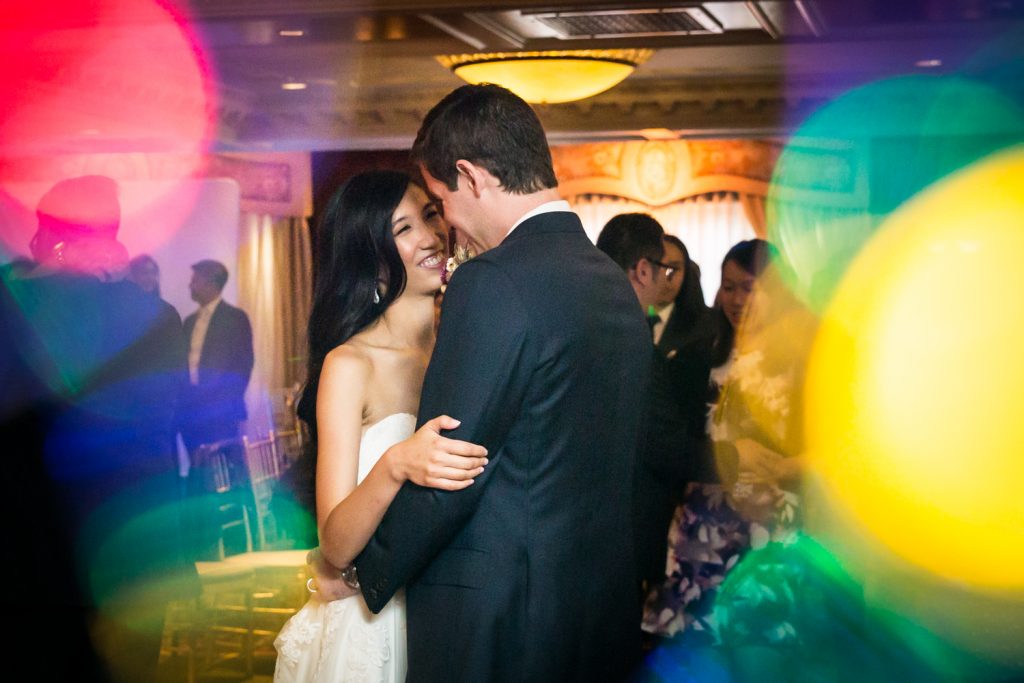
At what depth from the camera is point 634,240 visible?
3.56 m

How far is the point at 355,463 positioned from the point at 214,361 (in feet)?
18.1

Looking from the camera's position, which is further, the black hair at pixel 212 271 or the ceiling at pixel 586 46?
the black hair at pixel 212 271

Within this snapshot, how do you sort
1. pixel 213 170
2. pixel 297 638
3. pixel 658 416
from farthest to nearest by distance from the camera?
pixel 213 170 → pixel 658 416 → pixel 297 638

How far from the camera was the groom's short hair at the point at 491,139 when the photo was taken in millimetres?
1777

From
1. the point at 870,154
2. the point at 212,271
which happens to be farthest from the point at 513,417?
the point at 870,154

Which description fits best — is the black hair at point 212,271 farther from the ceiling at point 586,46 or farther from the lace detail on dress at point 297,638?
the lace detail on dress at point 297,638

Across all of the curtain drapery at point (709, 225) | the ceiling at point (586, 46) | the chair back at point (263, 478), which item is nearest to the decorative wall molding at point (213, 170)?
the ceiling at point (586, 46)

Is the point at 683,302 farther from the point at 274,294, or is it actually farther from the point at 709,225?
the point at 274,294

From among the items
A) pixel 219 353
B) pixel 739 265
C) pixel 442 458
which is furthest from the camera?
pixel 219 353

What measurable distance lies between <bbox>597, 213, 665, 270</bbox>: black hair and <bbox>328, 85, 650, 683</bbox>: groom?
5.51 feet

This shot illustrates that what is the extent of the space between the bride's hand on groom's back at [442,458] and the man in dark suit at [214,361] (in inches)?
205

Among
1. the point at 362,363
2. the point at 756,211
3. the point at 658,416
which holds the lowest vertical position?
the point at 658,416

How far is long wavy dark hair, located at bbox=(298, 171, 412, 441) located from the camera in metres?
2.17

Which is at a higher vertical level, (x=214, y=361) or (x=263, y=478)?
(x=214, y=361)
